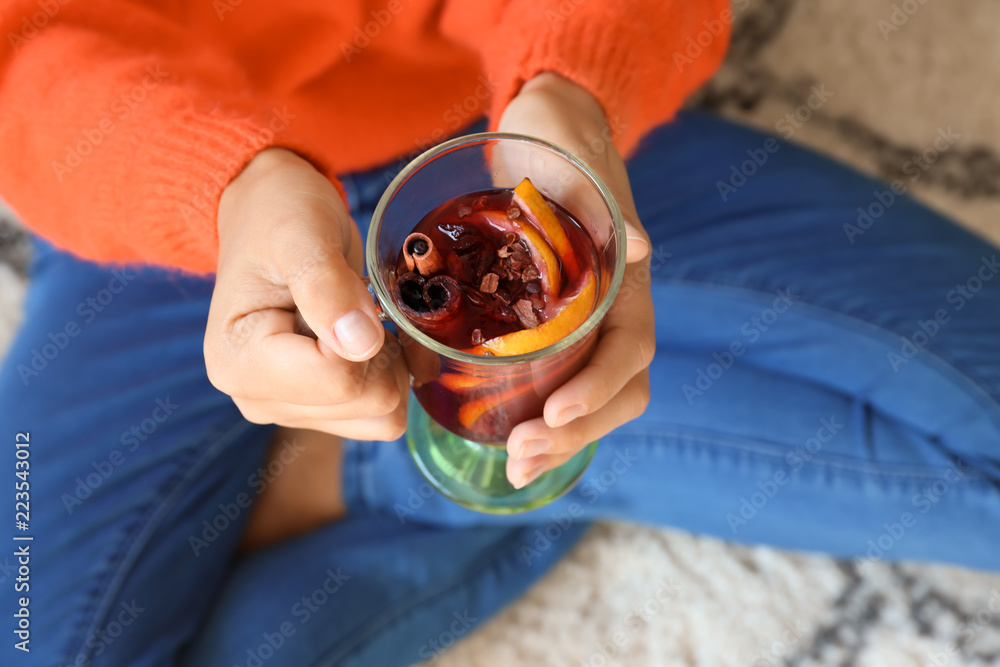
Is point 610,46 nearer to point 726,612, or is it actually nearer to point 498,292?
point 498,292

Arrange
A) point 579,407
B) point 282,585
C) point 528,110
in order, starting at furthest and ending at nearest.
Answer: point 282,585 < point 528,110 < point 579,407

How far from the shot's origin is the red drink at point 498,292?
0.54 meters

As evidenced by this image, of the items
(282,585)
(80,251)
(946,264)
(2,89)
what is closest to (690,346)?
(946,264)

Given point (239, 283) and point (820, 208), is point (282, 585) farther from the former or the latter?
point (820, 208)

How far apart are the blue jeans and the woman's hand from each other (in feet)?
1.04

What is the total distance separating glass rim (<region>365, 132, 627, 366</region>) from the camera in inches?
19.9

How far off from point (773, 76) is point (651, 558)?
0.98 meters

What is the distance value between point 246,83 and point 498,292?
0.48 meters

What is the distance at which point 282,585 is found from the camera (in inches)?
38.8

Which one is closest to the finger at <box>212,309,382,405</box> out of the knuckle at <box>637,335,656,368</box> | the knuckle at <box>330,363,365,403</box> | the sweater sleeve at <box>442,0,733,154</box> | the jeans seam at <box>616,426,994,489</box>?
the knuckle at <box>330,363,365,403</box>

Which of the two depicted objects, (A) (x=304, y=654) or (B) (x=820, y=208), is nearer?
(A) (x=304, y=654)

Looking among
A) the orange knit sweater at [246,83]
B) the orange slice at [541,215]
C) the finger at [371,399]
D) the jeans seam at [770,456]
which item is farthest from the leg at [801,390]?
the orange slice at [541,215]

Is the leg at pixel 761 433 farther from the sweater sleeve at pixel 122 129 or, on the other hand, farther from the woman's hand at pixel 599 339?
the sweater sleeve at pixel 122 129

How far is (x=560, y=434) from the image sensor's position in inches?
24.9
